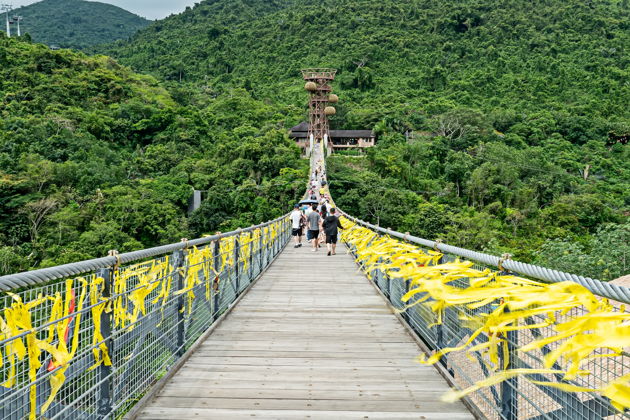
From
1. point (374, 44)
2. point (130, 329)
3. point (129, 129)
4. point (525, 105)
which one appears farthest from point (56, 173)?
point (374, 44)

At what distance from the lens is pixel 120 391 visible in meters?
2.53

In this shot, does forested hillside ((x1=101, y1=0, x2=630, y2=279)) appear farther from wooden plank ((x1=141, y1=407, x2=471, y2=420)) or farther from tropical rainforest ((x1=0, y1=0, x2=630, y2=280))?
wooden plank ((x1=141, y1=407, x2=471, y2=420))

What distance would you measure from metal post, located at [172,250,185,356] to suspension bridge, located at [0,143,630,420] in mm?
11

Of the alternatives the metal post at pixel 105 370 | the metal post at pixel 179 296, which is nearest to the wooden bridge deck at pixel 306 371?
the metal post at pixel 179 296

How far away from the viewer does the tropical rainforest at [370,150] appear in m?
28.1

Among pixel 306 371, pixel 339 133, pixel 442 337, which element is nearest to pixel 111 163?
pixel 339 133

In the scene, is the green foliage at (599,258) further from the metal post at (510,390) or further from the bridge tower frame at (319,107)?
the bridge tower frame at (319,107)

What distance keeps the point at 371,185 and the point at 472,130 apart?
19.3 m

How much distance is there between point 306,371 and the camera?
3250 millimetres

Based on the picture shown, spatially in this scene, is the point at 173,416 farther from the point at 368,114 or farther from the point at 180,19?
the point at 180,19

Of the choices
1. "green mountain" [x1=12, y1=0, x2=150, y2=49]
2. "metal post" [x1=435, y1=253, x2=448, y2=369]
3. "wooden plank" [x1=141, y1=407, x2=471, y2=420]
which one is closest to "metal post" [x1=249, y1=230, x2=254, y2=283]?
"metal post" [x1=435, y1=253, x2=448, y2=369]

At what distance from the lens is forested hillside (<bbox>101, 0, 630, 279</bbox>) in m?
31.9

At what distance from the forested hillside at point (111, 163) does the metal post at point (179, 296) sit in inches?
802

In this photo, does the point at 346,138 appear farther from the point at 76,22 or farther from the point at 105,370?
the point at 76,22
